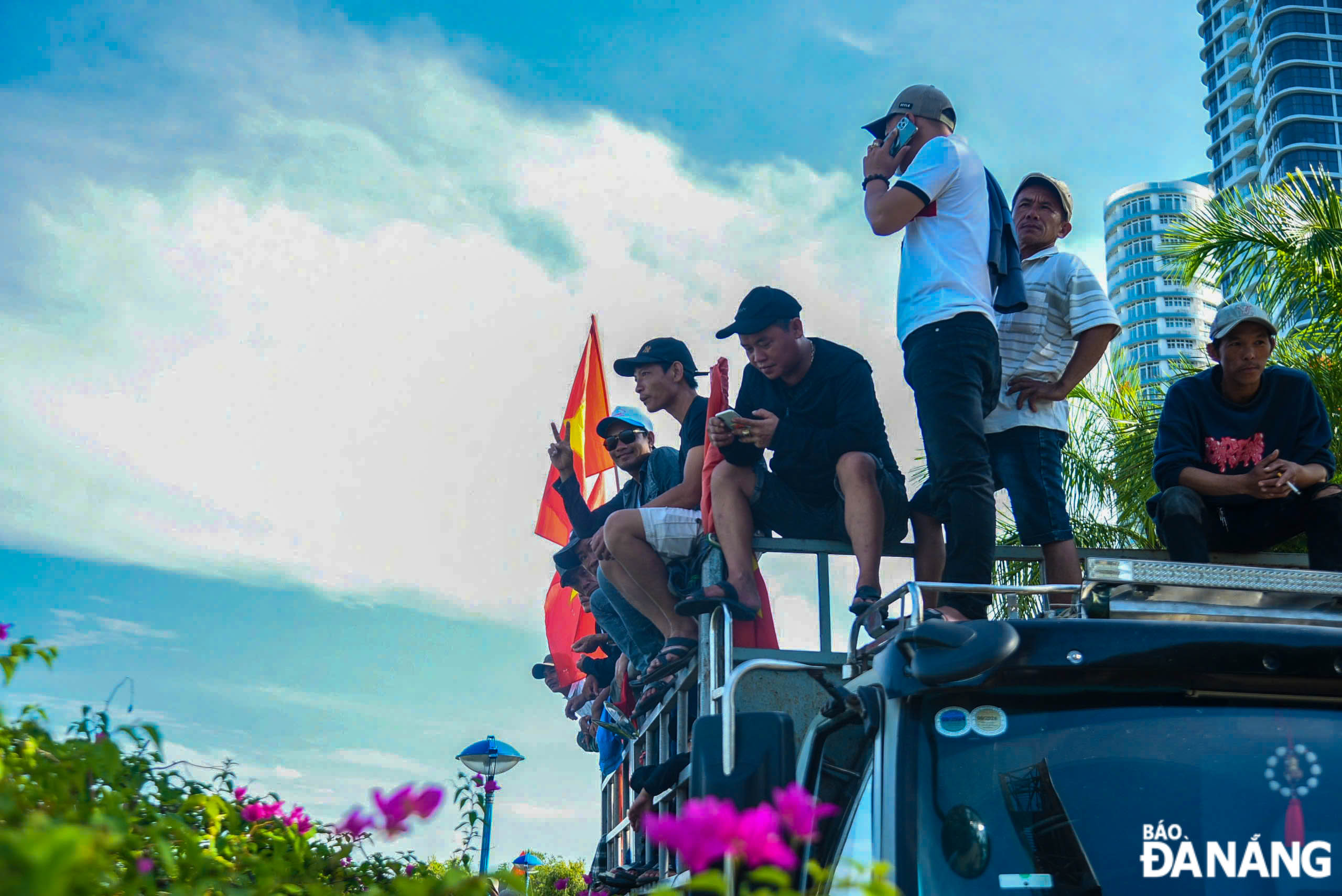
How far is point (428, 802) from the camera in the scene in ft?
6.59

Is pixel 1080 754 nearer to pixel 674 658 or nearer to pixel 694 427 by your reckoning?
pixel 674 658

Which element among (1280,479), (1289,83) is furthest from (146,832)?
(1289,83)

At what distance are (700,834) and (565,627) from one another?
7857 millimetres

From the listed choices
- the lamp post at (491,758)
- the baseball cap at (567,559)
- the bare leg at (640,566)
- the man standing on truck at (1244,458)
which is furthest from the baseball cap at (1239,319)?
the lamp post at (491,758)

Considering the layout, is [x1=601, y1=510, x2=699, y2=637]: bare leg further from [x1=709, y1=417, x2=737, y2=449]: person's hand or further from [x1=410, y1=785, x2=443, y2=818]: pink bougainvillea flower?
[x1=410, y1=785, x2=443, y2=818]: pink bougainvillea flower

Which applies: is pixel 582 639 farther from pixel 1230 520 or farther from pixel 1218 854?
pixel 1218 854

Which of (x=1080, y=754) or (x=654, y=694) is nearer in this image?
(x=1080, y=754)

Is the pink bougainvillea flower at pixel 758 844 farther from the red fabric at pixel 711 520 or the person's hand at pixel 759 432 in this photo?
the person's hand at pixel 759 432

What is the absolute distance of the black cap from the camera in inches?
272

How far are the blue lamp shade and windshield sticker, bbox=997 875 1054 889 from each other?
1517 cm

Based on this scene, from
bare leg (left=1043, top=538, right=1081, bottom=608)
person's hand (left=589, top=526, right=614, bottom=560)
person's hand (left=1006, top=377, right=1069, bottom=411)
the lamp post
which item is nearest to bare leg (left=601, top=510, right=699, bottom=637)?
person's hand (left=589, top=526, right=614, bottom=560)

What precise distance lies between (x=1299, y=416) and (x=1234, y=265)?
25.1ft

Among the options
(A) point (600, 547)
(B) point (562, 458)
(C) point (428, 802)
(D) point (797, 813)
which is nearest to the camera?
(D) point (797, 813)

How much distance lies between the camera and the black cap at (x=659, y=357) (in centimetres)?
691
